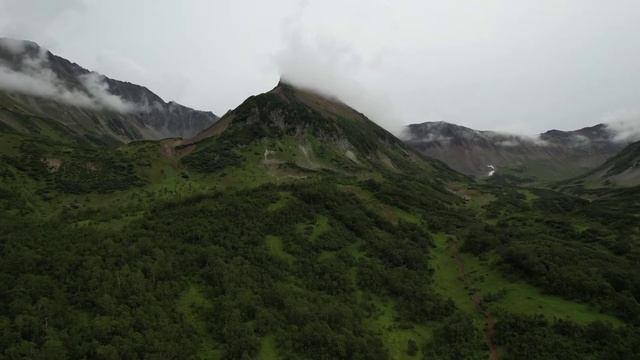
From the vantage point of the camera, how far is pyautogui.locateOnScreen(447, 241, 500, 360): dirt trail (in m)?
87.8

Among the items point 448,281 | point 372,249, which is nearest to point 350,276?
point 372,249

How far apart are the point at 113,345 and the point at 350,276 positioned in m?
52.8

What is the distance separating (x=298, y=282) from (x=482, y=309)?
123 ft

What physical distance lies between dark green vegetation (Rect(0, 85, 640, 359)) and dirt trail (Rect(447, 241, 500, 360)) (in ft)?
1.33

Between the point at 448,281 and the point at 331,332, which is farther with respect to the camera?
the point at 448,281

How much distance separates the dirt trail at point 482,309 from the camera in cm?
8775

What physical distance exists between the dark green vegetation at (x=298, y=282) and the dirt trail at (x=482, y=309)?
406 millimetres

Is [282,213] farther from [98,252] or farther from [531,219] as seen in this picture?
[531,219]

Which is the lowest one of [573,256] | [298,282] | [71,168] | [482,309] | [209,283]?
[482,309]

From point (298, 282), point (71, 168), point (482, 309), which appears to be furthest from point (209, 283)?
point (71, 168)

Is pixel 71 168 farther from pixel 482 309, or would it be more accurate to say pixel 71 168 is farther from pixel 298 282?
pixel 482 309

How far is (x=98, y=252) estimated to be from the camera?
96.1m

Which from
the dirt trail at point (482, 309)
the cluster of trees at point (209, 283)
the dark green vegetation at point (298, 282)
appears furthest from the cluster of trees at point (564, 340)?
the cluster of trees at point (209, 283)

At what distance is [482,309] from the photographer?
101m
